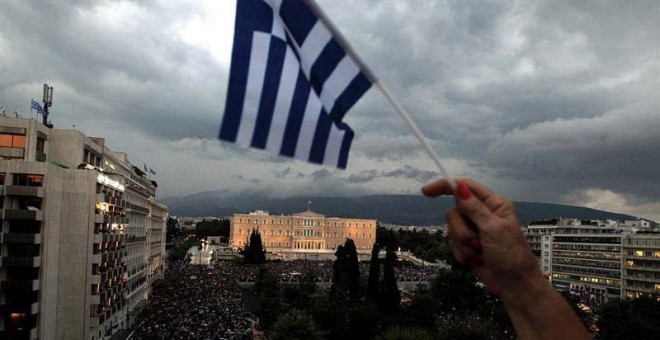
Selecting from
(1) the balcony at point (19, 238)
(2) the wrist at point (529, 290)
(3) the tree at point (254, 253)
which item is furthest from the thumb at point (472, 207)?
(3) the tree at point (254, 253)

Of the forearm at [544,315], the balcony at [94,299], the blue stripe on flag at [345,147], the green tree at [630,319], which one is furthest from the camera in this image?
the green tree at [630,319]

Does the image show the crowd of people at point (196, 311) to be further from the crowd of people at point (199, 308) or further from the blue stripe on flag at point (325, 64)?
the blue stripe on flag at point (325, 64)

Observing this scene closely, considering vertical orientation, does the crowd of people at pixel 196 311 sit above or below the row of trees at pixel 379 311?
below

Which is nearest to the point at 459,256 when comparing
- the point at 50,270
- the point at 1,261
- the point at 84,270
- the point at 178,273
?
the point at 1,261

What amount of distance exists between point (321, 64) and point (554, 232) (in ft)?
360

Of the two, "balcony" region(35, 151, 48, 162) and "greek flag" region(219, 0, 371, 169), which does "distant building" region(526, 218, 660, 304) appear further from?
"greek flag" region(219, 0, 371, 169)

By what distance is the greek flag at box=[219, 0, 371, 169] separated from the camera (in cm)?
488

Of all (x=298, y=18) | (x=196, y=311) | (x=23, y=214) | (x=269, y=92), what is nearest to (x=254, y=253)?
(x=196, y=311)

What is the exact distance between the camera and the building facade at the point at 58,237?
94.6 ft

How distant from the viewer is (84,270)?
35094 mm

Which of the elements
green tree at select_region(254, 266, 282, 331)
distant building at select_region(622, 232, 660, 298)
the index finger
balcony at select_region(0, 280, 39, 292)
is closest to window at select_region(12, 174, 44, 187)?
balcony at select_region(0, 280, 39, 292)

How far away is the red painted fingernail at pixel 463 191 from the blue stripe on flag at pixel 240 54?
84.9 inches

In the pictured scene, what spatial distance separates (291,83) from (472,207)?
2581mm

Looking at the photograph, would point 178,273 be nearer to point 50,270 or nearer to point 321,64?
point 50,270
